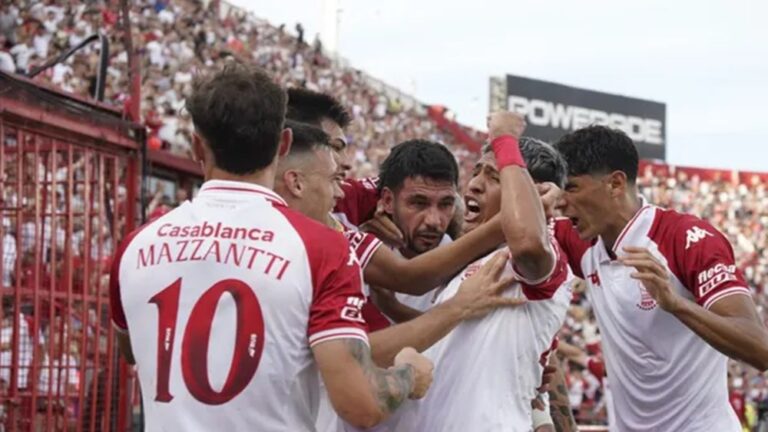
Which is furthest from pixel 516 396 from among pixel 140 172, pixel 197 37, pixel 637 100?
pixel 637 100

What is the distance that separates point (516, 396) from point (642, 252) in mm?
813

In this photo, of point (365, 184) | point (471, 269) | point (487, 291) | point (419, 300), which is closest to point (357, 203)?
point (365, 184)

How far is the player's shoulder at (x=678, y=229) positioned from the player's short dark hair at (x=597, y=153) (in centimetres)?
27

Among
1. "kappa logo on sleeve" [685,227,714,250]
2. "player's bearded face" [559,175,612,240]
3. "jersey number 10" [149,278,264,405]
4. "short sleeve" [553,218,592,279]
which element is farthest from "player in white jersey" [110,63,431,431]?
"short sleeve" [553,218,592,279]

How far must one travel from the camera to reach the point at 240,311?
10.1 ft

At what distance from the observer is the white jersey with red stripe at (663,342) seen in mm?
5039

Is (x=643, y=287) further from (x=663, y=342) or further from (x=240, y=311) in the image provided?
(x=240, y=311)

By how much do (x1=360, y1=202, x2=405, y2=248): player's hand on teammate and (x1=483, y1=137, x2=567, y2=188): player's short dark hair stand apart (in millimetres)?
499

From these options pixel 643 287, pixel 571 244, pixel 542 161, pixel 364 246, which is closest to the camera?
pixel 364 246

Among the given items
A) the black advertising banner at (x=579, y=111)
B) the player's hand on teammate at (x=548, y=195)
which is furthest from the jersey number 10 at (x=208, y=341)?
the black advertising banner at (x=579, y=111)

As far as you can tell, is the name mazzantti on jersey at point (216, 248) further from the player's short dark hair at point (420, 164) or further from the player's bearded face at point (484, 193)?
the player's short dark hair at point (420, 164)

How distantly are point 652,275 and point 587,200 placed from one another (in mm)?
794

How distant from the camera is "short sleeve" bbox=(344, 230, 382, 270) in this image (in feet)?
14.0

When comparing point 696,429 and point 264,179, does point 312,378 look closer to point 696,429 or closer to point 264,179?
point 264,179
